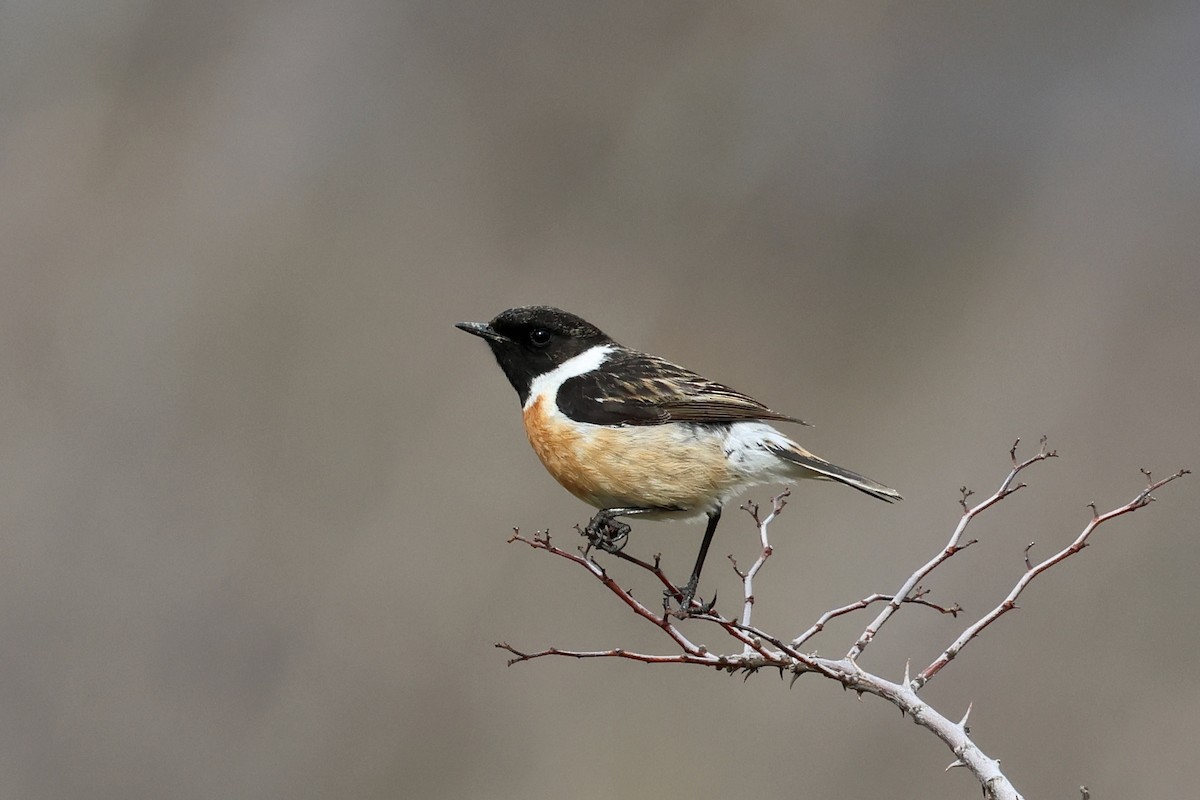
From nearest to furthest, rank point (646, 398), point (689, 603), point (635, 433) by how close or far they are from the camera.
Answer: point (689, 603) → point (635, 433) → point (646, 398)

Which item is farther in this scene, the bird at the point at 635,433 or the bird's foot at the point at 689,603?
the bird at the point at 635,433

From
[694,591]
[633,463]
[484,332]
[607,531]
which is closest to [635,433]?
[633,463]

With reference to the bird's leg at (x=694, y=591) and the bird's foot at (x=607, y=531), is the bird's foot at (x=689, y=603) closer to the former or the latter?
the bird's leg at (x=694, y=591)

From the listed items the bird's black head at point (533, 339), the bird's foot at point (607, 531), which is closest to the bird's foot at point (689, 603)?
the bird's foot at point (607, 531)

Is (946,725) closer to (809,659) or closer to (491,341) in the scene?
(809,659)

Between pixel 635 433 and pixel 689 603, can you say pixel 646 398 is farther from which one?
pixel 689 603

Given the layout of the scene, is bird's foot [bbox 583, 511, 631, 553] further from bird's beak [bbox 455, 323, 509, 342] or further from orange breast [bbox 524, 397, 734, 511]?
bird's beak [bbox 455, 323, 509, 342]

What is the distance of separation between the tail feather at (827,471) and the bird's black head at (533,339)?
0.81 meters

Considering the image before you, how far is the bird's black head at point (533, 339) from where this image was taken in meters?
3.98

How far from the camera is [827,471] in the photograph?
11.9 feet

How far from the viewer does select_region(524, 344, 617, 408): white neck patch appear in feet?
12.8

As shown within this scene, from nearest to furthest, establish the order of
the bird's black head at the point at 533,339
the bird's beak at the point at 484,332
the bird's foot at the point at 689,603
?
the bird's foot at the point at 689,603 < the bird's beak at the point at 484,332 < the bird's black head at the point at 533,339

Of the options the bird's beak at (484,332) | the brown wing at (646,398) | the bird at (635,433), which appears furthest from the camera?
the bird's beak at (484,332)

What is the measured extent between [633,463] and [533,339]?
673 millimetres
